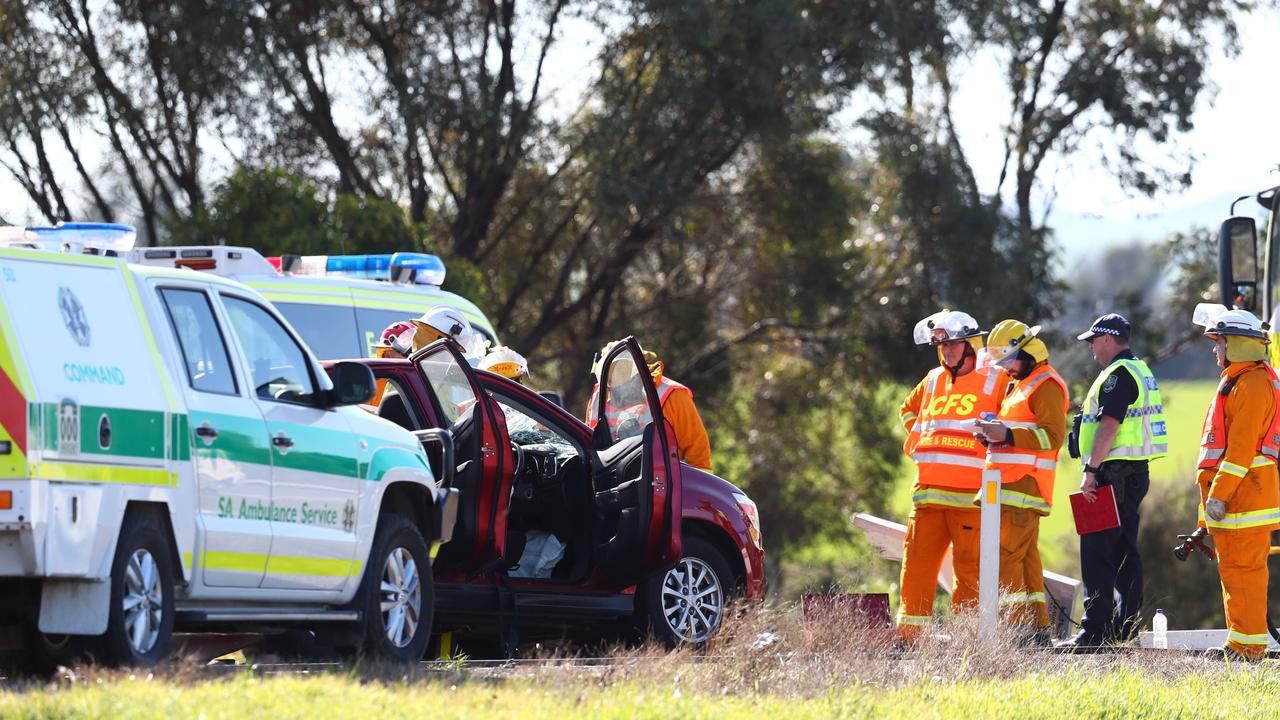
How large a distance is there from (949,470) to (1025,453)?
462mm

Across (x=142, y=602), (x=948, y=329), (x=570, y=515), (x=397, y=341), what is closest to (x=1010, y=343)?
(x=948, y=329)

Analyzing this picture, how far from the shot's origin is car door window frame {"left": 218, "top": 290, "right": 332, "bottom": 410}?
775cm

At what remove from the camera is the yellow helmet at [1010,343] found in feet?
36.3

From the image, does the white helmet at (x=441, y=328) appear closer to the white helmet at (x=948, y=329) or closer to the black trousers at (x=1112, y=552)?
the white helmet at (x=948, y=329)

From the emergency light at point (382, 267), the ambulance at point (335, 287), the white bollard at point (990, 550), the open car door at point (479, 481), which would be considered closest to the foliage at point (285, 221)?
the emergency light at point (382, 267)

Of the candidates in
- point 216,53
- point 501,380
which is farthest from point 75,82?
point 501,380

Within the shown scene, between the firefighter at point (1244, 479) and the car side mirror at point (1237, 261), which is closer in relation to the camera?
the firefighter at point (1244, 479)

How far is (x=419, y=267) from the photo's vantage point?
13.8 metres

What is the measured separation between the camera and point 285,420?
7805 mm

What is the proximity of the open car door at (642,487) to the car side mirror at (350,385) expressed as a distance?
2.22 metres

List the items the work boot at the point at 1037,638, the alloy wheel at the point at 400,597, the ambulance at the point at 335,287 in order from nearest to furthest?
1. the alloy wheel at the point at 400,597
2. the work boot at the point at 1037,638
3. the ambulance at the point at 335,287

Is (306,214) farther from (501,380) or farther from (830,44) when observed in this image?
(501,380)

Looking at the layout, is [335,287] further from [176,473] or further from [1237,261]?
[1237,261]

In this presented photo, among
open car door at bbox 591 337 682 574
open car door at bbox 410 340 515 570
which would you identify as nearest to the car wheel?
open car door at bbox 591 337 682 574
